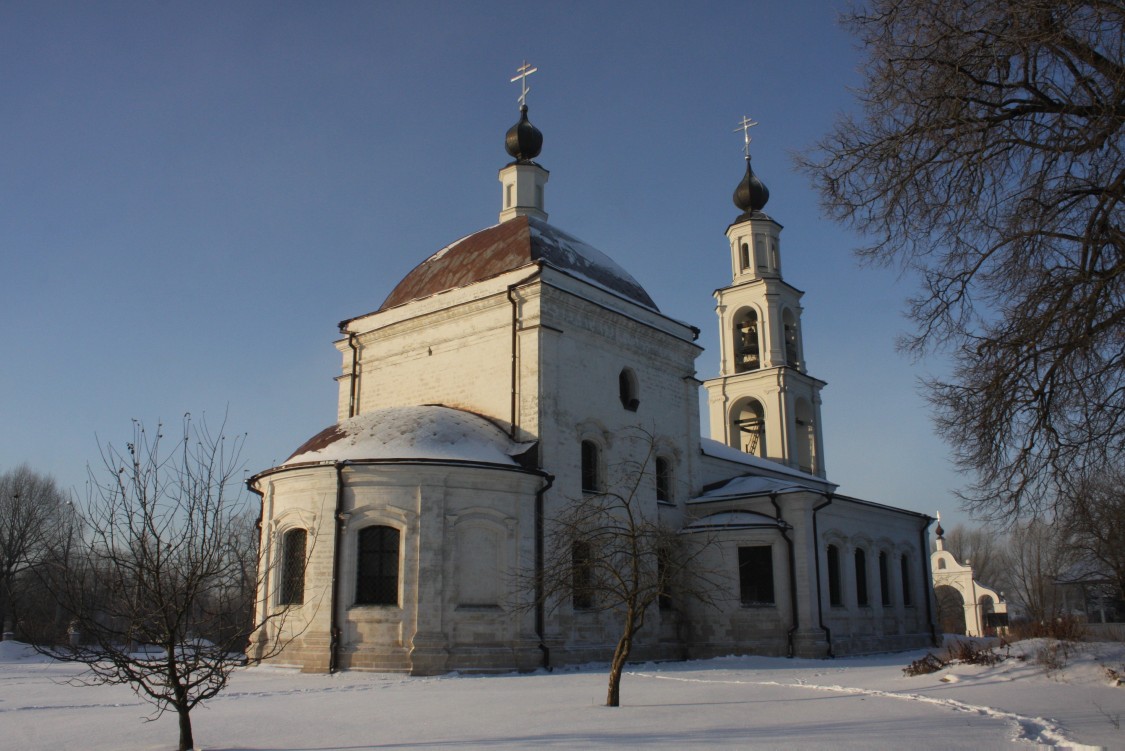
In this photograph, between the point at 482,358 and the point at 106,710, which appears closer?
the point at 106,710

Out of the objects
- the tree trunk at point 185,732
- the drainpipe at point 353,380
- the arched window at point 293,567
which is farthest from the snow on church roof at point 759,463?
the tree trunk at point 185,732

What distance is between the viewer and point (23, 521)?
45500mm

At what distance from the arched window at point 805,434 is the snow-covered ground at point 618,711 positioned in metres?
18.5

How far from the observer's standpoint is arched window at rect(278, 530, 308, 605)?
20.0m

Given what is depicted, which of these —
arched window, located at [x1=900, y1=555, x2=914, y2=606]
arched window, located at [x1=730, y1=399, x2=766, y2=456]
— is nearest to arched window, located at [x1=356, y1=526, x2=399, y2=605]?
arched window, located at [x1=900, y1=555, x2=914, y2=606]

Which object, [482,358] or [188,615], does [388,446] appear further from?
[188,615]

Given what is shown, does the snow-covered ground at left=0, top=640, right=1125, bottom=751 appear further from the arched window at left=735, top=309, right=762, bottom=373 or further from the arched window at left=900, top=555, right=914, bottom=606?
the arched window at left=735, top=309, right=762, bottom=373

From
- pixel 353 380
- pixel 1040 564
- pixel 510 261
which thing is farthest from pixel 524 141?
pixel 1040 564

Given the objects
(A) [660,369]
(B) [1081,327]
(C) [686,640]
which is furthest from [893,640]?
(B) [1081,327]

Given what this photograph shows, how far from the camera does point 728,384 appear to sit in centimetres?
3625

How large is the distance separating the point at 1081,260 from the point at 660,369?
1748 cm

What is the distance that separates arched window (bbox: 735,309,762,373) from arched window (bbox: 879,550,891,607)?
9.72m

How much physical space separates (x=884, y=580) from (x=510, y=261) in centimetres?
1562

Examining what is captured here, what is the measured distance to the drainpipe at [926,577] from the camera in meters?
30.4
